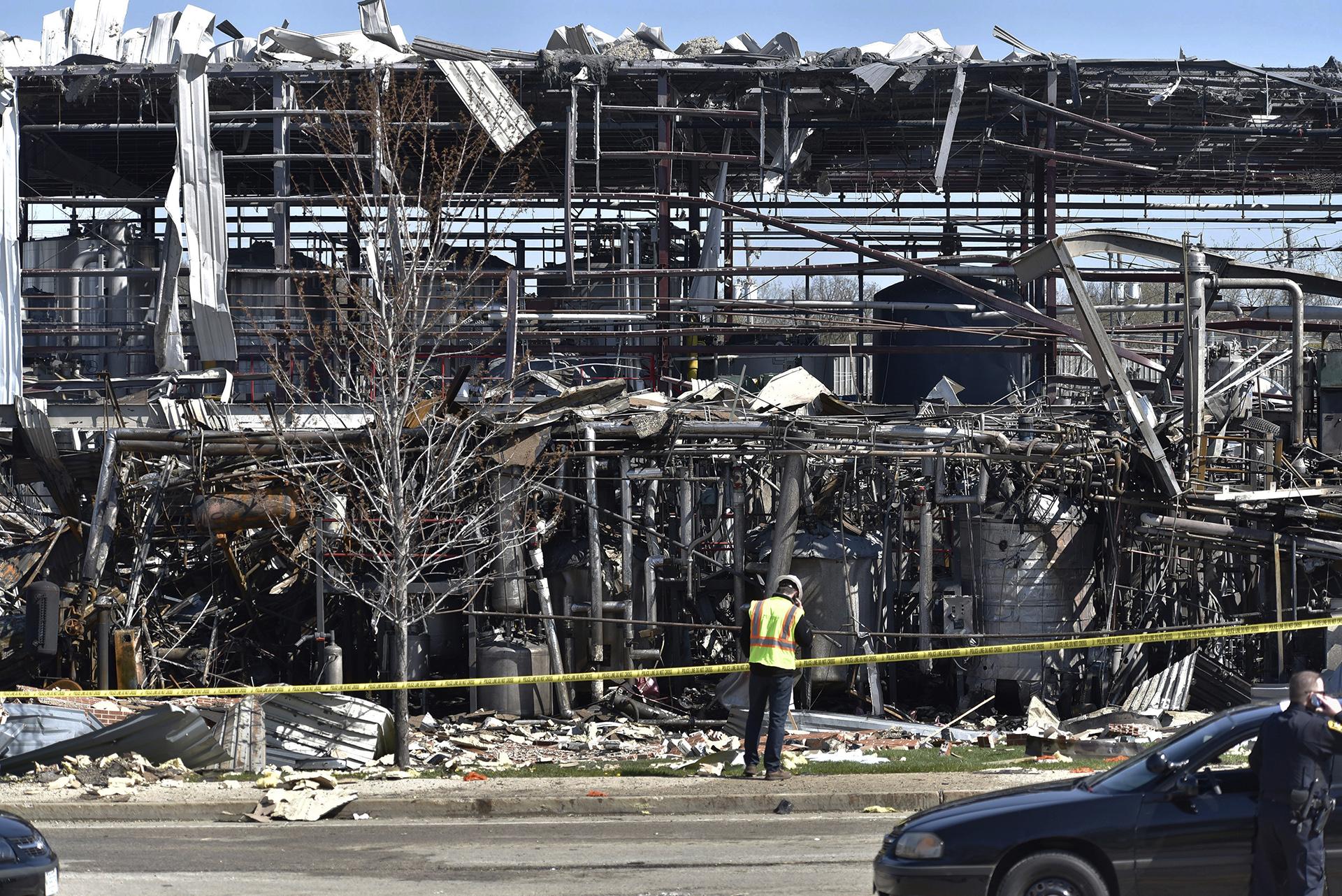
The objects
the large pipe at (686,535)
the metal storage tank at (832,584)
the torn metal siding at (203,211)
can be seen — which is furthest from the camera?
Answer: the torn metal siding at (203,211)

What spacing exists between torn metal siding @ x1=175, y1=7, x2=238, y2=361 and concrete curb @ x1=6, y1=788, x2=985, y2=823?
18658 mm

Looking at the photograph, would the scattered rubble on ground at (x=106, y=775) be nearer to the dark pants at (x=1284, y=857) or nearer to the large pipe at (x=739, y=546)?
the large pipe at (x=739, y=546)

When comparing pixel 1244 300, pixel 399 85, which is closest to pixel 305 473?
pixel 399 85

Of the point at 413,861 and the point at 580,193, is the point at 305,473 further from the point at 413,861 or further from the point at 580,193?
the point at 580,193

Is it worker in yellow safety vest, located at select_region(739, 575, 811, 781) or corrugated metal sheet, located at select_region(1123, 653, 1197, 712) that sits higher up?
worker in yellow safety vest, located at select_region(739, 575, 811, 781)

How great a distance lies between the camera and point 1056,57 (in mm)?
30844

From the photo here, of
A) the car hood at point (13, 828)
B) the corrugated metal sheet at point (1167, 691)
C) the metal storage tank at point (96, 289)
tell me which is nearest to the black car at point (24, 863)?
the car hood at point (13, 828)

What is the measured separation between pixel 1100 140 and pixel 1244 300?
16.8 meters

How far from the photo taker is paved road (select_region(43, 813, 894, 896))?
9.44 meters

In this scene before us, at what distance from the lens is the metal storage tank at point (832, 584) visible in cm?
1800

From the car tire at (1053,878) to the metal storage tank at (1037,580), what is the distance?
1015 cm

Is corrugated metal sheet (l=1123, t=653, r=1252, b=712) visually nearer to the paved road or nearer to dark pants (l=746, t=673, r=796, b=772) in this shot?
dark pants (l=746, t=673, r=796, b=772)

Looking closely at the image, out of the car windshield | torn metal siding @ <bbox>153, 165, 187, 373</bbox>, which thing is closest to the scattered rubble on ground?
the car windshield

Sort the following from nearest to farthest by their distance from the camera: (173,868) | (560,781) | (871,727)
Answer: (173,868), (560,781), (871,727)
